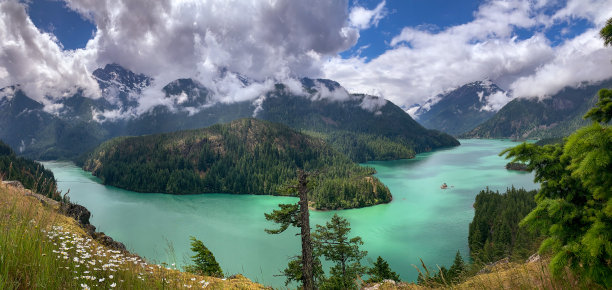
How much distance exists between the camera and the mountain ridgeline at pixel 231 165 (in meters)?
95.7

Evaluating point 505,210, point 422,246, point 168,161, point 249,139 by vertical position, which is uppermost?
point 249,139

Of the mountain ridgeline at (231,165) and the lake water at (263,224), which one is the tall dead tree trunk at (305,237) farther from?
the mountain ridgeline at (231,165)

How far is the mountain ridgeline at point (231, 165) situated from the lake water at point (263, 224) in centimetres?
805

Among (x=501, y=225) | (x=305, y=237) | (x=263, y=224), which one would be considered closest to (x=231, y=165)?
(x=263, y=224)

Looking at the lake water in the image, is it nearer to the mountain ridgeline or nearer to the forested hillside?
the forested hillside

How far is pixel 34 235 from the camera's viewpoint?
14.1 ft

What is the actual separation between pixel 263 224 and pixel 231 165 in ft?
300

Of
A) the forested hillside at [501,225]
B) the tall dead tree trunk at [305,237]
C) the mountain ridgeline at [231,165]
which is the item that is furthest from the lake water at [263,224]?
the tall dead tree trunk at [305,237]

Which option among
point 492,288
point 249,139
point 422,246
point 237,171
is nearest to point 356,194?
point 422,246

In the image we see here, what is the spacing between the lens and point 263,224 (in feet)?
231

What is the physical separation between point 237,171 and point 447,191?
322ft

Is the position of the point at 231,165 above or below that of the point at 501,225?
above

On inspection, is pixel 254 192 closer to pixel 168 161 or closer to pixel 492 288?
pixel 168 161

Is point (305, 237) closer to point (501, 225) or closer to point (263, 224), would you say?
point (501, 225)
